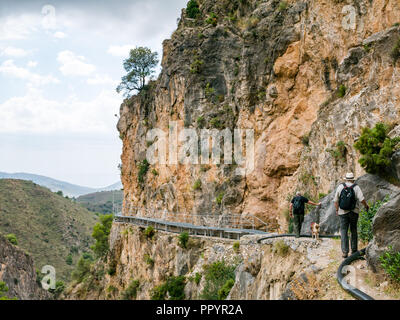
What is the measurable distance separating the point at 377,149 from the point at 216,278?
32.8 ft

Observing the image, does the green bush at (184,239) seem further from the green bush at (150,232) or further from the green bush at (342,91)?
the green bush at (342,91)

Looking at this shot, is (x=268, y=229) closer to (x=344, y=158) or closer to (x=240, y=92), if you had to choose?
(x=344, y=158)

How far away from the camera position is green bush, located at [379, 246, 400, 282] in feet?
18.1

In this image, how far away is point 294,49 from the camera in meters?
22.3

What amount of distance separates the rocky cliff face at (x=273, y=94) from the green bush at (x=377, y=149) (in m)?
2.10

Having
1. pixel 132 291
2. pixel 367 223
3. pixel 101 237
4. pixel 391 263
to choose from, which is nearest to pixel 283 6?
pixel 367 223

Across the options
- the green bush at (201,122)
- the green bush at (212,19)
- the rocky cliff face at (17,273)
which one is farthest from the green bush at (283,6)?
the rocky cliff face at (17,273)

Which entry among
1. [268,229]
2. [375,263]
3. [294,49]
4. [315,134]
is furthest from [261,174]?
[375,263]

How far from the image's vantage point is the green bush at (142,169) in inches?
1485

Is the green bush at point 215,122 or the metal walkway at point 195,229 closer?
the metal walkway at point 195,229

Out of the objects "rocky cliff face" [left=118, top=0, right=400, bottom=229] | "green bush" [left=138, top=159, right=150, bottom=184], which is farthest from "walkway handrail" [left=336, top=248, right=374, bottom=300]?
"green bush" [left=138, top=159, right=150, bottom=184]

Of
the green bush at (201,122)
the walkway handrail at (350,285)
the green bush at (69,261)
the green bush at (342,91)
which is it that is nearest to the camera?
the walkway handrail at (350,285)

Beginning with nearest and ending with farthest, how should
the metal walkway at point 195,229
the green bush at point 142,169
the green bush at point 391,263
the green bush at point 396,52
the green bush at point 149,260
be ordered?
the green bush at point 391,263, the green bush at point 396,52, the metal walkway at point 195,229, the green bush at point 149,260, the green bush at point 142,169

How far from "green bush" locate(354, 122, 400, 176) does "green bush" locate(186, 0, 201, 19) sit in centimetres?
2895
